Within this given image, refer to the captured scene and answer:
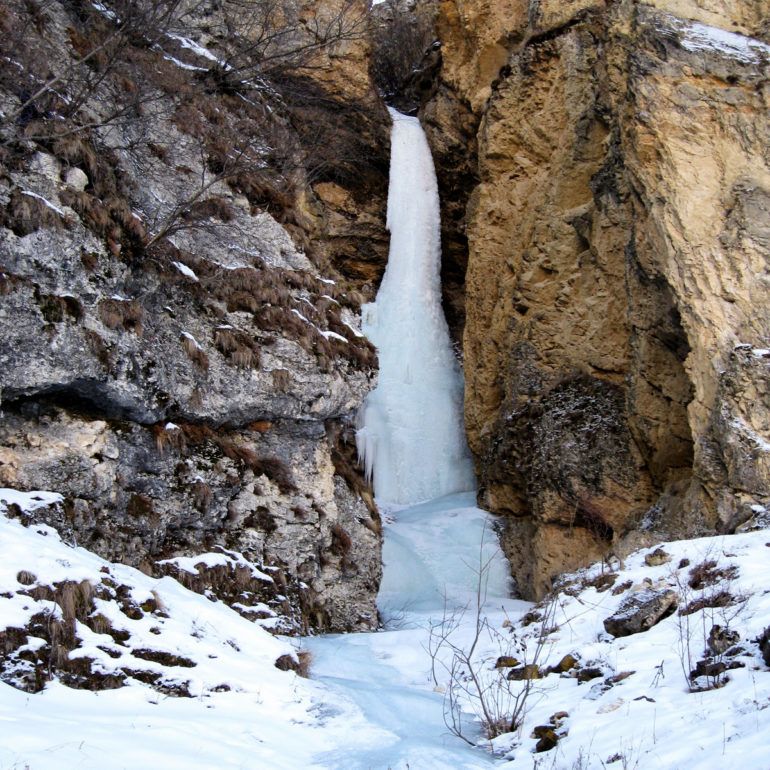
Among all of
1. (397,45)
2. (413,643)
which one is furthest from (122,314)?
(397,45)

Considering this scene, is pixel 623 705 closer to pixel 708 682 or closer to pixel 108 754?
pixel 708 682

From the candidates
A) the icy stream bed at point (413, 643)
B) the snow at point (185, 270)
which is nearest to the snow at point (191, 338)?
the snow at point (185, 270)

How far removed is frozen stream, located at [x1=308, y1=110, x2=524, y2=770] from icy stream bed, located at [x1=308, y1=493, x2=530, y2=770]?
21mm

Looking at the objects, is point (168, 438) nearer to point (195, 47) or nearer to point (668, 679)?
point (668, 679)

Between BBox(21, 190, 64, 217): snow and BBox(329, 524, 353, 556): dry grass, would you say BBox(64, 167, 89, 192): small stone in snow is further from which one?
BBox(329, 524, 353, 556): dry grass

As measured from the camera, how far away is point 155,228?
1000 cm

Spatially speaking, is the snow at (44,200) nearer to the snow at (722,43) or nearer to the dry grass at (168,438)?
the dry grass at (168,438)

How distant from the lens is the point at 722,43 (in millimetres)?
11023

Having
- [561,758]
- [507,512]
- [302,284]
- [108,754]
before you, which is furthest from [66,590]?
[507,512]

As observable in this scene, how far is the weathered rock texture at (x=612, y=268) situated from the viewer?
942 centimetres

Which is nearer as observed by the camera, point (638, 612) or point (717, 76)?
point (638, 612)

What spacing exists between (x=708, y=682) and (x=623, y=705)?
468 millimetres

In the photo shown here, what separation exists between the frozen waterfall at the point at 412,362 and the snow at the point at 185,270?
6101mm

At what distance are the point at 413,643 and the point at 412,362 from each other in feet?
33.7
